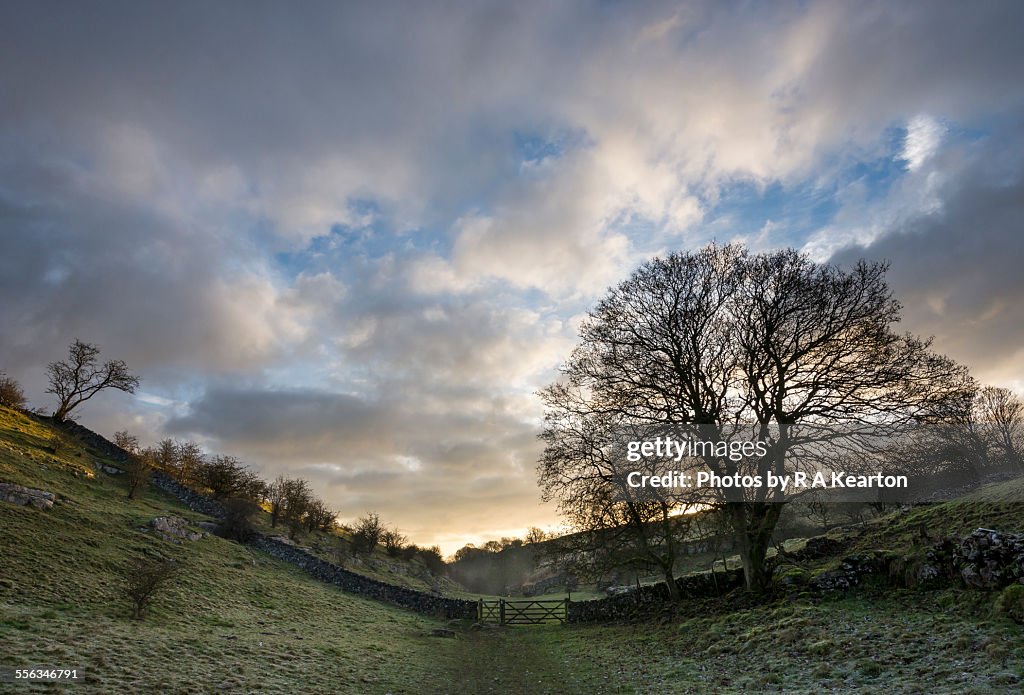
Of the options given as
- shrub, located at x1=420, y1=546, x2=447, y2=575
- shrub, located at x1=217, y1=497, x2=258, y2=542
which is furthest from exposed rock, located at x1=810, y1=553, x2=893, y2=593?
shrub, located at x1=420, y1=546, x2=447, y2=575

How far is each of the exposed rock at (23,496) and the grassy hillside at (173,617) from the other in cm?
90

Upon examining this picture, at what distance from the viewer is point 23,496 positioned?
22.0m

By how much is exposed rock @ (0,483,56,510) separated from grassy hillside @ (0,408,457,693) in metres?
0.90

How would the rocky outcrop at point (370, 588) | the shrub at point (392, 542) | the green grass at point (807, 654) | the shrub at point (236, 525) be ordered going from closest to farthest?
1. the green grass at point (807, 654)
2. the rocky outcrop at point (370, 588)
3. the shrub at point (236, 525)
4. the shrub at point (392, 542)

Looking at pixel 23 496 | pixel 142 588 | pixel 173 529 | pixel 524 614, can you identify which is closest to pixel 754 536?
pixel 524 614

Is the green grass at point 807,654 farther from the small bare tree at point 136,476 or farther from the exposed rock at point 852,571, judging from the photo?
the small bare tree at point 136,476

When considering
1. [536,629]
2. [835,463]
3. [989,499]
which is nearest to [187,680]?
[835,463]

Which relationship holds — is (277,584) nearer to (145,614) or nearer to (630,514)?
(145,614)

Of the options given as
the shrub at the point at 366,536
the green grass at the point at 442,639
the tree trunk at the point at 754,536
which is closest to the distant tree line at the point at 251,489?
the shrub at the point at 366,536

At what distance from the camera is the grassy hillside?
10406 millimetres

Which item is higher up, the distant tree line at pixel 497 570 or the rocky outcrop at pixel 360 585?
the rocky outcrop at pixel 360 585

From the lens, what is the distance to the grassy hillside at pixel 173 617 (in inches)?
410

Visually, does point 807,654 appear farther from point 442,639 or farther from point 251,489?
point 251,489

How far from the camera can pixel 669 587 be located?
22.0 m
